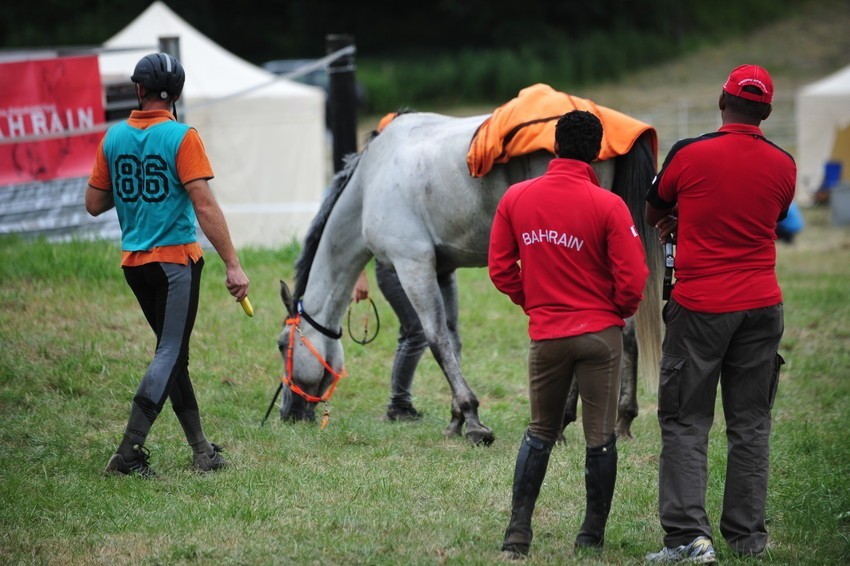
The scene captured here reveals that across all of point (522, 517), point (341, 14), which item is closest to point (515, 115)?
point (522, 517)

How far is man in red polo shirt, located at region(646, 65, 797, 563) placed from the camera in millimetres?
4375

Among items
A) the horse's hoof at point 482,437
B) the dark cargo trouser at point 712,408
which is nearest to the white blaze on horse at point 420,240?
the horse's hoof at point 482,437

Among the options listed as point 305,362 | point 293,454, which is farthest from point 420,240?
point 293,454

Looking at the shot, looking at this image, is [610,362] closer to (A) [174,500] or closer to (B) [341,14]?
(A) [174,500]

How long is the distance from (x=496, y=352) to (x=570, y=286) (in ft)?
15.9

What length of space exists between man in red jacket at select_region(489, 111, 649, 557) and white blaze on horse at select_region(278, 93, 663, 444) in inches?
72.0

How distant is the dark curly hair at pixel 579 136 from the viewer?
14.1ft

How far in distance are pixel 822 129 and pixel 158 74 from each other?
18890 millimetres

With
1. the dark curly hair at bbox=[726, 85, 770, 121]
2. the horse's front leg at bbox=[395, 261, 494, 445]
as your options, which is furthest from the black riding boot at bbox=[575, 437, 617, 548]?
the horse's front leg at bbox=[395, 261, 494, 445]

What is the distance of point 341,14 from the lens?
46312 mm

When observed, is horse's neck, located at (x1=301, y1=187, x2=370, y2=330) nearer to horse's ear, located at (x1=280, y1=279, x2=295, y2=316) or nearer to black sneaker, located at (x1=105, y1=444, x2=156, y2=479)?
horse's ear, located at (x1=280, y1=279, x2=295, y2=316)

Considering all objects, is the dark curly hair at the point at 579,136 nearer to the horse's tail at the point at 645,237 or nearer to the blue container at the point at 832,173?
the horse's tail at the point at 645,237

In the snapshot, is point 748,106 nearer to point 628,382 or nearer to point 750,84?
point 750,84

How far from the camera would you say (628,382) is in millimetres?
6375
